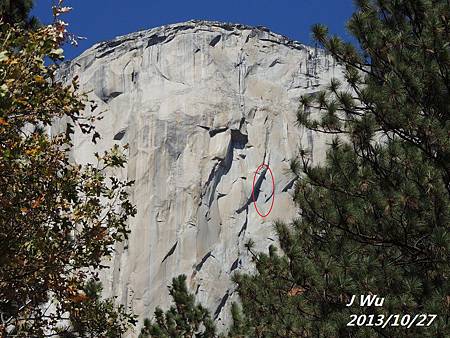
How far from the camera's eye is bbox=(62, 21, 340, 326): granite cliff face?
1966 centimetres

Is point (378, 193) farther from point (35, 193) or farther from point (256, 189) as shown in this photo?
point (256, 189)

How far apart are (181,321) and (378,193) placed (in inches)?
171

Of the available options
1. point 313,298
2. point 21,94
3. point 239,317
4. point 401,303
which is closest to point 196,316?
point 239,317

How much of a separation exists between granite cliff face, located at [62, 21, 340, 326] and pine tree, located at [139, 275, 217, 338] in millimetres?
9784

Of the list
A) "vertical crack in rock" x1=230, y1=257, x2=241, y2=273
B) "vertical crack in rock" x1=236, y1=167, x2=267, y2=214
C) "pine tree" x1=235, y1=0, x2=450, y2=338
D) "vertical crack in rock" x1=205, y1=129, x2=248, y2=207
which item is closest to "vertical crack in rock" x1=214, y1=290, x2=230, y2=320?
"vertical crack in rock" x1=230, y1=257, x2=241, y2=273

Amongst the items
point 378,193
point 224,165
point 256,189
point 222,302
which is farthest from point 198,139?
point 378,193

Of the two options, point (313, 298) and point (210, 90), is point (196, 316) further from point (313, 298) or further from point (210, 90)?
point (210, 90)

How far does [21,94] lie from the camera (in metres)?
3.96

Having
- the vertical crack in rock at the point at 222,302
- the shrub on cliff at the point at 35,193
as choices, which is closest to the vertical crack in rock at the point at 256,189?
the vertical crack in rock at the point at 222,302

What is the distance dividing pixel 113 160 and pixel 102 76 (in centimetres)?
1803

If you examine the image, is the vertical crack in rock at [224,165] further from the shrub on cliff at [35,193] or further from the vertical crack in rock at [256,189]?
the shrub on cliff at [35,193]

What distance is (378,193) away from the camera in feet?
18.3

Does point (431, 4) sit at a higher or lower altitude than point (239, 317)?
higher

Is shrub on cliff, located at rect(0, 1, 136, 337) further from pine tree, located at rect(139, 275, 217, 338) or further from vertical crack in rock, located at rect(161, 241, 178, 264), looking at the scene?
vertical crack in rock, located at rect(161, 241, 178, 264)
